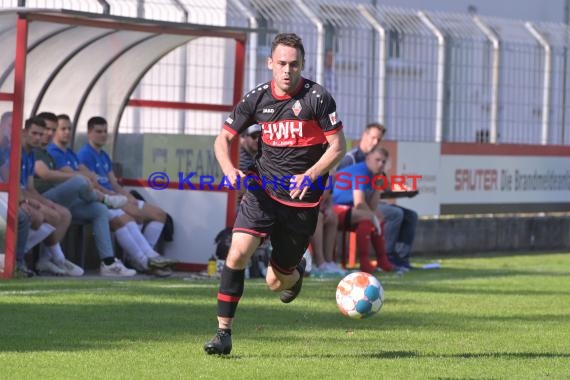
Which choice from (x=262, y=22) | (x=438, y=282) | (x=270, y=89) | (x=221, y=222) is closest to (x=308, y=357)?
(x=270, y=89)

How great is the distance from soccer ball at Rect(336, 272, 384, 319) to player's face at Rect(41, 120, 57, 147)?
5.61 meters

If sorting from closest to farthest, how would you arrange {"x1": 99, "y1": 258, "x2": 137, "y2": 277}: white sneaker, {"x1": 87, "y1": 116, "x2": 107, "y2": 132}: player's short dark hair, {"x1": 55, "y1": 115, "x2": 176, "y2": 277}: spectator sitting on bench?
1. {"x1": 99, "y1": 258, "x2": 137, "y2": 277}: white sneaker
2. {"x1": 55, "y1": 115, "x2": 176, "y2": 277}: spectator sitting on bench
3. {"x1": 87, "y1": 116, "x2": 107, "y2": 132}: player's short dark hair

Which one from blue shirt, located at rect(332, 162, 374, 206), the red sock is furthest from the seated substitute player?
blue shirt, located at rect(332, 162, 374, 206)

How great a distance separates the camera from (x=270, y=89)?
9133 mm

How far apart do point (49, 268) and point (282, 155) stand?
6341 millimetres

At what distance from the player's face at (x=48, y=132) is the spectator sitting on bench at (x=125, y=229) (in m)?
0.30

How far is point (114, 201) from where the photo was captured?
15.4 metres

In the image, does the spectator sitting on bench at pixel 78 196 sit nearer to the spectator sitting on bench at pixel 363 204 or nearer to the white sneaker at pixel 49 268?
the white sneaker at pixel 49 268

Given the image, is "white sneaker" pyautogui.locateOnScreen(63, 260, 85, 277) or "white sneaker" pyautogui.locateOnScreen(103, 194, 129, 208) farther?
"white sneaker" pyautogui.locateOnScreen(103, 194, 129, 208)

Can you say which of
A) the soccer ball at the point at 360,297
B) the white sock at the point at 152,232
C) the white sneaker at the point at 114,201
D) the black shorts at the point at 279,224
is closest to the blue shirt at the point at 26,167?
the white sneaker at the point at 114,201

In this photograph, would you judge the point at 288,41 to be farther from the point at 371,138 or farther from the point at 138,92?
the point at 138,92

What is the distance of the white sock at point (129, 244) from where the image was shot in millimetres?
15312

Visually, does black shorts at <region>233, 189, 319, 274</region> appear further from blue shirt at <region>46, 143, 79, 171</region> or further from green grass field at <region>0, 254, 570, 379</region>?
blue shirt at <region>46, 143, 79, 171</region>

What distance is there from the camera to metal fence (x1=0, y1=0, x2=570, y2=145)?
1756 centimetres
